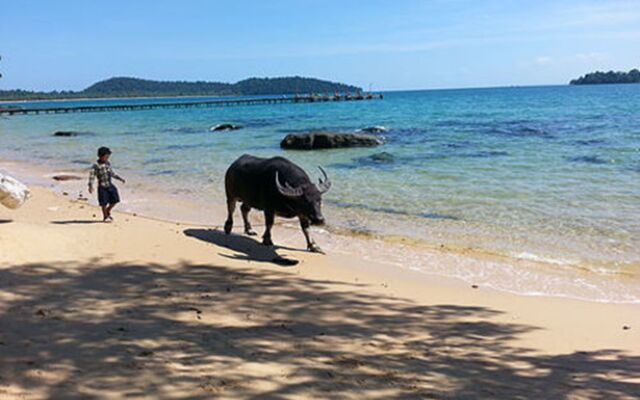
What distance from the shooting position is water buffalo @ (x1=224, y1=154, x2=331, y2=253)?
9742mm

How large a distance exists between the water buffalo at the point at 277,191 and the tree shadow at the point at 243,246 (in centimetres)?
21

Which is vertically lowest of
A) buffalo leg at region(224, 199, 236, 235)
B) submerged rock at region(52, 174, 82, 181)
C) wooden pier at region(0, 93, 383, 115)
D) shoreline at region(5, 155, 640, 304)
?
shoreline at region(5, 155, 640, 304)

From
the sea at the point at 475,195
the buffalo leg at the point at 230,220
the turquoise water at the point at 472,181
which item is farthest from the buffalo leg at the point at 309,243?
the turquoise water at the point at 472,181

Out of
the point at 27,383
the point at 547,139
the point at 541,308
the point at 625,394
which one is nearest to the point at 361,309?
the point at 541,308

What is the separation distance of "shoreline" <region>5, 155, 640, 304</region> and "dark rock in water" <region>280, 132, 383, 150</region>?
45.2 ft

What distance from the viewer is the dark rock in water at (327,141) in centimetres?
2711

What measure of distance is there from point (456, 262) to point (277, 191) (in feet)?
10.6

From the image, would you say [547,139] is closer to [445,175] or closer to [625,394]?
[445,175]

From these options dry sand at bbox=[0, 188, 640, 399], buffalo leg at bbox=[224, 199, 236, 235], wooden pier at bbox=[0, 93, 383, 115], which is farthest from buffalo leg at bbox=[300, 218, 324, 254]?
wooden pier at bbox=[0, 93, 383, 115]

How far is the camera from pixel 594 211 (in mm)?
12844

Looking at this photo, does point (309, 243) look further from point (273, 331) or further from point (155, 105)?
point (155, 105)

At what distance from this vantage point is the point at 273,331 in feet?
19.1

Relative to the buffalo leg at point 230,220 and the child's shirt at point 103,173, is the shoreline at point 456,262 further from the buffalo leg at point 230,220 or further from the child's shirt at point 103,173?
the child's shirt at point 103,173

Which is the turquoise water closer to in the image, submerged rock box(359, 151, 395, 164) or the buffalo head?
submerged rock box(359, 151, 395, 164)
